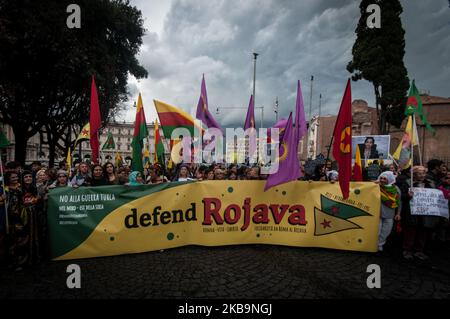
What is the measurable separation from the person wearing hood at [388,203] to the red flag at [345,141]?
1.17 metres

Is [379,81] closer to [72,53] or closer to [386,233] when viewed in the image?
[386,233]

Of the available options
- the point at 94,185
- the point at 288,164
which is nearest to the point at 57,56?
the point at 94,185

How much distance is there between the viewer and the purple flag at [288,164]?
14.0 feet

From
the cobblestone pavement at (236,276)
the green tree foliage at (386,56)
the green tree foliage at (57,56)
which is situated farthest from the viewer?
the green tree foliage at (386,56)

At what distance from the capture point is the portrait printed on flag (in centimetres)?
1150

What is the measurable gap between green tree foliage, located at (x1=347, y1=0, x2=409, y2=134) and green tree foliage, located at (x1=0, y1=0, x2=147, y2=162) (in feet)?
61.8

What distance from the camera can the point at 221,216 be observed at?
4617mm

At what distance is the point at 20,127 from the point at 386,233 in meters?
20.0

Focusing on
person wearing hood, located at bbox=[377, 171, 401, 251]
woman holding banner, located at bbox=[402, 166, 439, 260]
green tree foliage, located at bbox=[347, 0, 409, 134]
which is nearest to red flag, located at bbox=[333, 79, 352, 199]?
person wearing hood, located at bbox=[377, 171, 401, 251]

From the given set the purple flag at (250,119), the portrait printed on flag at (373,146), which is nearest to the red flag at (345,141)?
the purple flag at (250,119)

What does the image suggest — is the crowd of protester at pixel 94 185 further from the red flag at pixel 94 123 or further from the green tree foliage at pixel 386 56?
the green tree foliage at pixel 386 56
